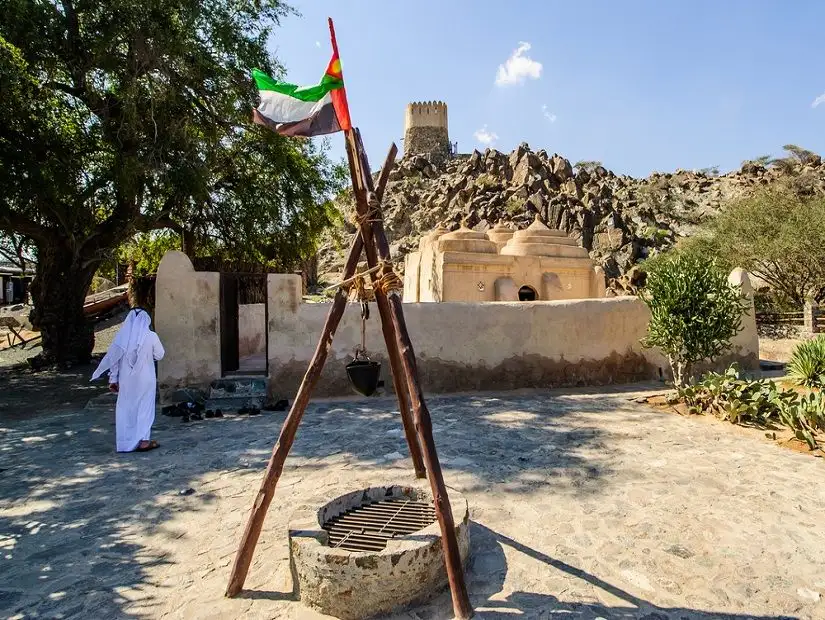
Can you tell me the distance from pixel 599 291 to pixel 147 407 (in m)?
14.8

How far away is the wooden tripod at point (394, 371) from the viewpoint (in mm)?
2678

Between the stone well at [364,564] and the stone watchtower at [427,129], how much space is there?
67562 millimetres

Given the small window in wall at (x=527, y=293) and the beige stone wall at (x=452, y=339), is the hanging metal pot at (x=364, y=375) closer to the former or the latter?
the beige stone wall at (x=452, y=339)

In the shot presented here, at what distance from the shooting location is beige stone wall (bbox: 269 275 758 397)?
8273mm

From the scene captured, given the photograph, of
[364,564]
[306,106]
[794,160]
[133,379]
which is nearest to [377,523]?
[364,564]

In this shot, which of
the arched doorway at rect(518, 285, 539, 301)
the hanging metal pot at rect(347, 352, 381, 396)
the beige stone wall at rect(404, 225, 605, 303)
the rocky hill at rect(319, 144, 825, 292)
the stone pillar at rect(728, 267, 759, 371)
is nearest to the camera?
the hanging metal pot at rect(347, 352, 381, 396)

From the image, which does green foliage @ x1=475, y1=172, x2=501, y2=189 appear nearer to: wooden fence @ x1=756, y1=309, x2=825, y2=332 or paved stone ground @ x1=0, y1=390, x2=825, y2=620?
wooden fence @ x1=756, y1=309, x2=825, y2=332

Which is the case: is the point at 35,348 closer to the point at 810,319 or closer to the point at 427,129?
the point at 810,319

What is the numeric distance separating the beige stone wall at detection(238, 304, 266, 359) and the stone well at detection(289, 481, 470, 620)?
1090 cm

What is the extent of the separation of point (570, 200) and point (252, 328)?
36.8m

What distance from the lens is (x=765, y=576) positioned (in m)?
2.91

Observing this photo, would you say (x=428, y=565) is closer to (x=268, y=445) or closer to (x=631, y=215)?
(x=268, y=445)

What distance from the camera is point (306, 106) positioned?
9.98 feet

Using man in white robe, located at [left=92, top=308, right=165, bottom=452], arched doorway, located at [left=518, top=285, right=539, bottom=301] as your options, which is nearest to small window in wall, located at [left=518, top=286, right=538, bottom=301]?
arched doorway, located at [left=518, top=285, right=539, bottom=301]
